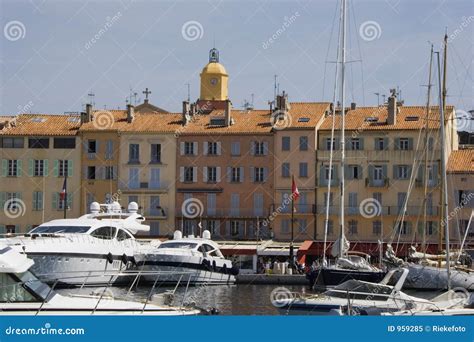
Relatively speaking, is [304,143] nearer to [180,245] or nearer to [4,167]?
[4,167]

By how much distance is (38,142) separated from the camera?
70312 mm

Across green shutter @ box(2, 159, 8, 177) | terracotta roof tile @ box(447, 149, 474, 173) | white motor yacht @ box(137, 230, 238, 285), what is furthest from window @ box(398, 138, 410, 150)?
green shutter @ box(2, 159, 8, 177)

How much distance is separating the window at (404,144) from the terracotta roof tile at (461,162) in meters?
2.80

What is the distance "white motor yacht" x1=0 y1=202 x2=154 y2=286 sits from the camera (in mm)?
40469

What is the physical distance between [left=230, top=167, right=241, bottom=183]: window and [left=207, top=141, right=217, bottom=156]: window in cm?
168

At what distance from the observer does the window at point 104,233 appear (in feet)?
145

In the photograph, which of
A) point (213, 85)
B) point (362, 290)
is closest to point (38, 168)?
point (213, 85)

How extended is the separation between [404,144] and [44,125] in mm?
24301

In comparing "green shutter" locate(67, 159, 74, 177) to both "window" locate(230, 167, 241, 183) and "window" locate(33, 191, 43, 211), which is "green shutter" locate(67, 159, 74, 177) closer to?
"window" locate(33, 191, 43, 211)

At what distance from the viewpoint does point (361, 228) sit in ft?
217

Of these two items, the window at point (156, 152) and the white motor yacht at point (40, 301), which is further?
the window at point (156, 152)

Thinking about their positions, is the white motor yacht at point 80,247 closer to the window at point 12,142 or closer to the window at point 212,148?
the window at point 212,148

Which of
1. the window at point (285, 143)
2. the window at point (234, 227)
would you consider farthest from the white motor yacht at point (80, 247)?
the window at point (285, 143)
